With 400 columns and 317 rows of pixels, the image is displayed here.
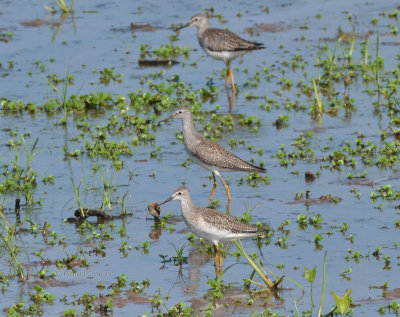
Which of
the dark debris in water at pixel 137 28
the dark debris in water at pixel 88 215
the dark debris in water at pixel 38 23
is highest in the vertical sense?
the dark debris in water at pixel 38 23

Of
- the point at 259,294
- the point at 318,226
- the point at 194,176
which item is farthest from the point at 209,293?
the point at 194,176

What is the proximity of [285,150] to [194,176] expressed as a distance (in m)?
1.52

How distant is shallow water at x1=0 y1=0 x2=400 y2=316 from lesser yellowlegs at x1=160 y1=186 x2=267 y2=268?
0.98 ft

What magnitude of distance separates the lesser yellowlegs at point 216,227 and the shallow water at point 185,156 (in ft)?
0.98

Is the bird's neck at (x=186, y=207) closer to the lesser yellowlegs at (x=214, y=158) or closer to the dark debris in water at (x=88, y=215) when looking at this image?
the dark debris in water at (x=88, y=215)

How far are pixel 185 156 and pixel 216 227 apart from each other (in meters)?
4.00

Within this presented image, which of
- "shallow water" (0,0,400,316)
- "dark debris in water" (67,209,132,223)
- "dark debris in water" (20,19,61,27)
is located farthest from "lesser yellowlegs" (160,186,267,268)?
"dark debris in water" (20,19,61,27)

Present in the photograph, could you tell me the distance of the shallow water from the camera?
9.98 m

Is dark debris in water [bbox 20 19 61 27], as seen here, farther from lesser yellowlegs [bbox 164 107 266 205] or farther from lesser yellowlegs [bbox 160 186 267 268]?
lesser yellowlegs [bbox 160 186 267 268]

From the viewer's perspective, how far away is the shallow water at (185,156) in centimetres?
998

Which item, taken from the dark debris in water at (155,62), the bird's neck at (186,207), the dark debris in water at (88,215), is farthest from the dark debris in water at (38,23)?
the bird's neck at (186,207)

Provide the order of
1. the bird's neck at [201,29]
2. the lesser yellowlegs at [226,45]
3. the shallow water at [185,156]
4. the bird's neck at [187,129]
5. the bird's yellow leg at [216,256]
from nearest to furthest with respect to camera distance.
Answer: the shallow water at [185,156], the bird's yellow leg at [216,256], the bird's neck at [187,129], the lesser yellowlegs at [226,45], the bird's neck at [201,29]

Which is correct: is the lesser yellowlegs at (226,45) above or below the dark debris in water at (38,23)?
below

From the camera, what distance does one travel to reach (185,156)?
1419cm
